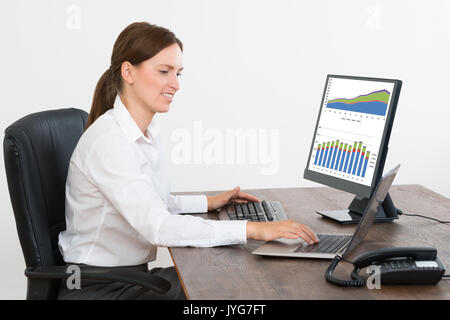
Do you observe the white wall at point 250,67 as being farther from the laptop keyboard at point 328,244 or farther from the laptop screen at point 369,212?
the laptop screen at point 369,212

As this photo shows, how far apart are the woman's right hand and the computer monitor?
342mm

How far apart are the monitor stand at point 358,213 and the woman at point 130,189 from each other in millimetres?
350

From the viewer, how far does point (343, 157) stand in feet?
7.24

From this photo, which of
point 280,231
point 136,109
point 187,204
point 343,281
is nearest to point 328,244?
point 280,231

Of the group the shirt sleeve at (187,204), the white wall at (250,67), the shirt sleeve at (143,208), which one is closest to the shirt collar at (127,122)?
the shirt sleeve at (143,208)

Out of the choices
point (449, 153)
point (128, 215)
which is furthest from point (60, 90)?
point (449, 153)

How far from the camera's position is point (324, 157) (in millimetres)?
2295

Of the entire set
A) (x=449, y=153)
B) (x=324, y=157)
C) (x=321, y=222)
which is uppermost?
(x=324, y=157)

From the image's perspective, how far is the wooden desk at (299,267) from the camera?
146 centimetres

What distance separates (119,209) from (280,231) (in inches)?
18.4

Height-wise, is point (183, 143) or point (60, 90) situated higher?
point (60, 90)

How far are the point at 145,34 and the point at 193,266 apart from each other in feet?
2.59
